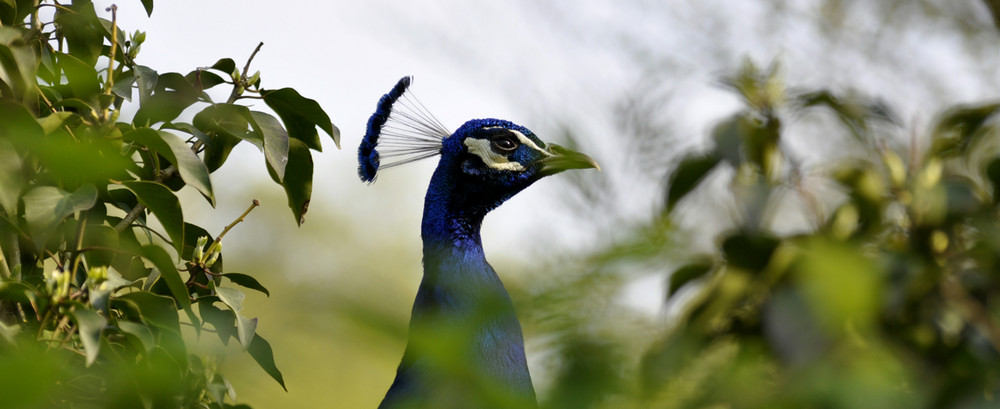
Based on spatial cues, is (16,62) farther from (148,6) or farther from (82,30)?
(148,6)

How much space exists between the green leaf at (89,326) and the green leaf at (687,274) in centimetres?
63

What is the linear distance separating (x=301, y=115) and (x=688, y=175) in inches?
39.0

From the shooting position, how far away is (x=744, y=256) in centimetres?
46

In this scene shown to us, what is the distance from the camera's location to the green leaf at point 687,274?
384 mm

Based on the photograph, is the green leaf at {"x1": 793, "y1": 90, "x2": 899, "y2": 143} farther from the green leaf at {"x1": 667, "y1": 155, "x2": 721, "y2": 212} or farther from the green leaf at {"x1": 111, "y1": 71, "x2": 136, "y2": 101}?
the green leaf at {"x1": 111, "y1": 71, "x2": 136, "y2": 101}

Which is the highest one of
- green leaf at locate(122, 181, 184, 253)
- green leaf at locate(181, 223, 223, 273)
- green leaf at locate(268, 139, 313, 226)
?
green leaf at locate(122, 181, 184, 253)

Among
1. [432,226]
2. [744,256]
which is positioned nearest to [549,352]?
[744,256]

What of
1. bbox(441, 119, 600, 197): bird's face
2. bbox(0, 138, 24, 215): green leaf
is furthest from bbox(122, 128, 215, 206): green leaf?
bbox(441, 119, 600, 197): bird's face

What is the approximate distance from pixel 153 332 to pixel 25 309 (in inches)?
8.6

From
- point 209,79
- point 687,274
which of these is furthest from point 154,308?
point 687,274

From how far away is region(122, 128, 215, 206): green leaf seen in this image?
39.5 inches

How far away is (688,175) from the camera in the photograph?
0.43 meters

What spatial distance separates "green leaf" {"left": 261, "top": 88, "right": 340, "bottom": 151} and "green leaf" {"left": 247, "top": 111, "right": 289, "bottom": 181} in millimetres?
65

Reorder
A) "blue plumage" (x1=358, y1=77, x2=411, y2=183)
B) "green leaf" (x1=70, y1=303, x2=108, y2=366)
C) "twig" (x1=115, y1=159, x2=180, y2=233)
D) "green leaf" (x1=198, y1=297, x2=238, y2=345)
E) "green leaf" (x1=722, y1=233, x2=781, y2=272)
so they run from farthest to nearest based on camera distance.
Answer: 1. "blue plumage" (x1=358, y1=77, x2=411, y2=183)
2. "twig" (x1=115, y1=159, x2=180, y2=233)
3. "green leaf" (x1=198, y1=297, x2=238, y2=345)
4. "green leaf" (x1=70, y1=303, x2=108, y2=366)
5. "green leaf" (x1=722, y1=233, x2=781, y2=272)
